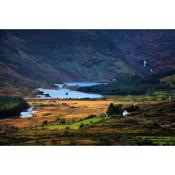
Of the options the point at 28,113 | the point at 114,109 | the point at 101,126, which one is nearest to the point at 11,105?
the point at 28,113

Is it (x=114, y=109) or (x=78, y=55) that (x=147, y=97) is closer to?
(x=114, y=109)

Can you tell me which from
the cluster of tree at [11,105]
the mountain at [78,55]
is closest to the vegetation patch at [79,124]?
the cluster of tree at [11,105]

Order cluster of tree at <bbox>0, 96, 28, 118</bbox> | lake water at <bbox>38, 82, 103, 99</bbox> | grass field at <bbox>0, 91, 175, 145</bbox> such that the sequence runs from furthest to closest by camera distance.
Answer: lake water at <bbox>38, 82, 103, 99</bbox> → cluster of tree at <bbox>0, 96, 28, 118</bbox> → grass field at <bbox>0, 91, 175, 145</bbox>

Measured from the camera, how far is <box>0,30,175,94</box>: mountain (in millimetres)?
8086

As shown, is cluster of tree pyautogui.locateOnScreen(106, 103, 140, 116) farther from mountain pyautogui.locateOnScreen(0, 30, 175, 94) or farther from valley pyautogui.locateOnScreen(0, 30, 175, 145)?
mountain pyautogui.locateOnScreen(0, 30, 175, 94)

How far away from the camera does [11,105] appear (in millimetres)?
8117

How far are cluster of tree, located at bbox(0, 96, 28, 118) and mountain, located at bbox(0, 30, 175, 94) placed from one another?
0.13 m

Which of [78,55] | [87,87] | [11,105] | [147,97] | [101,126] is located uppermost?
[78,55]

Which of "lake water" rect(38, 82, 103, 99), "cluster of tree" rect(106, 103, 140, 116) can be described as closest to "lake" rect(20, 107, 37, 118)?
"lake water" rect(38, 82, 103, 99)

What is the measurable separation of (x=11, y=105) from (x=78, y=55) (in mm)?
1208

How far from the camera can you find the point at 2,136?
8102 mm
